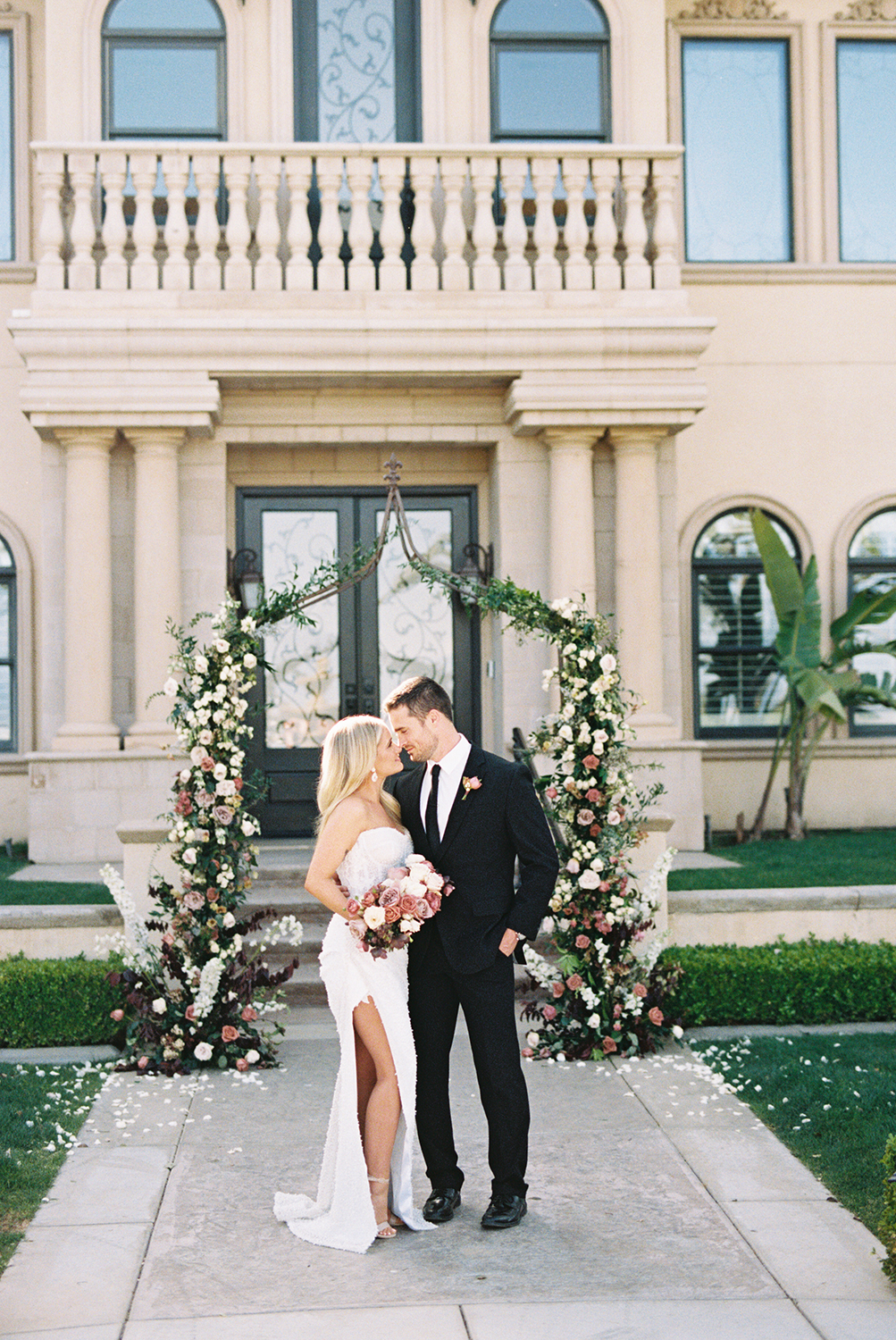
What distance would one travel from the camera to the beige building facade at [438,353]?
11820 millimetres

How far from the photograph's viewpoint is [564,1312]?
4590 mm

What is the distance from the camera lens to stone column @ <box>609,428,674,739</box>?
12.1m

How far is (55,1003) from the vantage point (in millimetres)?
8266

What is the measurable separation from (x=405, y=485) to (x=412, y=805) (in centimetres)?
792

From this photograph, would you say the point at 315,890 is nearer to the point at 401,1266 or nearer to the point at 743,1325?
the point at 401,1266

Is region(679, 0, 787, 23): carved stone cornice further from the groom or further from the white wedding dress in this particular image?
the white wedding dress

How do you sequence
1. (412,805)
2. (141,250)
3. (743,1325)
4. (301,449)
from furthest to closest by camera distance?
1. (301,449)
2. (141,250)
3. (412,805)
4. (743,1325)

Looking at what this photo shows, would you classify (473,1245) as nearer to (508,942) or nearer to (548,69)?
(508,942)

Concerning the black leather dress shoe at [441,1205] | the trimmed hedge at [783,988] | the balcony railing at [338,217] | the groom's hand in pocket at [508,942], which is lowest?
the black leather dress shoe at [441,1205]

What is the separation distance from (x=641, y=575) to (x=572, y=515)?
82cm

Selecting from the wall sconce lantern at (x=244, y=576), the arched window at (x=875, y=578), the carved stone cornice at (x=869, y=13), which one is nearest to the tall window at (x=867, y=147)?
the carved stone cornice at (x=869, y=13)

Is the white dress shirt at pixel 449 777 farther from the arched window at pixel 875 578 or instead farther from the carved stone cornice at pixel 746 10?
the carved stone cornice at pixel 746 10

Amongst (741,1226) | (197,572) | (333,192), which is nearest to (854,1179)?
(741,1226)

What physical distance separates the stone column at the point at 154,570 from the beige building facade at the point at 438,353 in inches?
1.4
